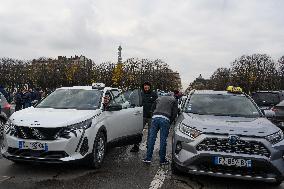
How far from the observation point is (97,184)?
20.9ft

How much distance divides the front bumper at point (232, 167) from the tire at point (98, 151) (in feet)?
5.41

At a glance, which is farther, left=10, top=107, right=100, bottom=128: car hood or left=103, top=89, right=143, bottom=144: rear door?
left=103, top=89, right=143, bottom=144: rear door

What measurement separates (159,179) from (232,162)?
133 cm

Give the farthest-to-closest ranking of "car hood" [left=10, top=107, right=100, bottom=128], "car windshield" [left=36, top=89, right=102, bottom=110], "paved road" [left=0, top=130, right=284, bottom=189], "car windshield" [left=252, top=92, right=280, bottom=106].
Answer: "car windshield" [left=252, top=92, right=280, bottom=106] → "car windshield" [left=36, top=89, right=102, bottom=110] → "car hood" [left=10, top=107, right=100, bottom=128] → "paved road" [left=0, top=130, right=284, bottom=189]

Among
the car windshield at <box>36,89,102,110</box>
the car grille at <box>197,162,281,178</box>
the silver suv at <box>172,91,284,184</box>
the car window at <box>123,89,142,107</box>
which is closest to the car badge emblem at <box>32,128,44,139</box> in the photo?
the car windshield at <box>36,89,102,110</box>

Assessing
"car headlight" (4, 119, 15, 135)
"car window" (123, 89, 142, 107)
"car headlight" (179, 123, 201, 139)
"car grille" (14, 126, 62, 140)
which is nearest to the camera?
"car headlight" (179, 123, 201, 139)

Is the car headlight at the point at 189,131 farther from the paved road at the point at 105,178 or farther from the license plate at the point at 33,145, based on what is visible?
the license plate at the point at 33,145

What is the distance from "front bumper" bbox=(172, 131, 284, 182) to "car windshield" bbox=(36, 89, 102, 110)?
7.71ft

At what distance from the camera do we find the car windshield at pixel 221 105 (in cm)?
776

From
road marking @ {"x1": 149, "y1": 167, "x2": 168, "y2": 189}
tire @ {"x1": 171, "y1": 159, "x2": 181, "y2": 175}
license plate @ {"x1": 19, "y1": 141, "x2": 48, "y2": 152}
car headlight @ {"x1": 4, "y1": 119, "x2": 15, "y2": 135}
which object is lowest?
road marking @ {"x1": 149, "y1": 167, "x2": 168, "y2": 189}

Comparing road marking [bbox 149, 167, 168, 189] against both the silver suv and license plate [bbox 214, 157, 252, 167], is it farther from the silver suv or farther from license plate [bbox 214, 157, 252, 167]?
license plate [bbox 214, 157, 252, 167]

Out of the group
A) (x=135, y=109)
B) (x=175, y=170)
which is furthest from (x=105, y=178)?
(x=135, y=109)

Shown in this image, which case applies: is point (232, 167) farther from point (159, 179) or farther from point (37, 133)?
point (37, 133)

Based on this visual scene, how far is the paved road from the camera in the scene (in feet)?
20.7
